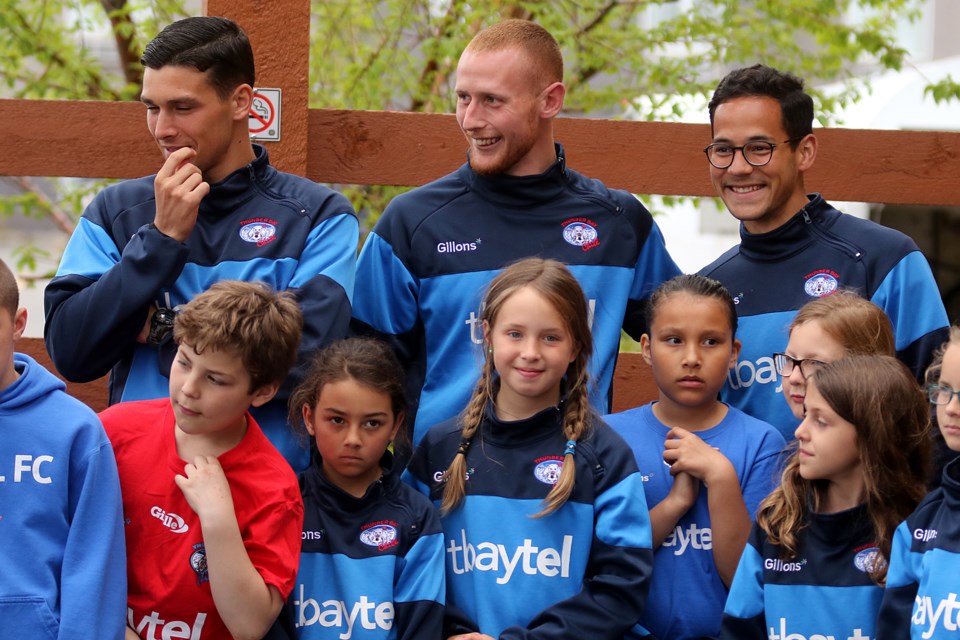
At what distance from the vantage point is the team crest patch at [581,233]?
388 centimetres

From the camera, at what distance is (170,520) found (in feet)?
10.4

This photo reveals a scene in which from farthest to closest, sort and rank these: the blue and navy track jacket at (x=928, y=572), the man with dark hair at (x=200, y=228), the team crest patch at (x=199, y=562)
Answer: the man with dark hair at (x=200, y=228) < the team crest patch at (x=199, y=562) < the blue and navy track jacket at (x=928, y=572)

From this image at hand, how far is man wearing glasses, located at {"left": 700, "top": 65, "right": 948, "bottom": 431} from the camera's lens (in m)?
3.77

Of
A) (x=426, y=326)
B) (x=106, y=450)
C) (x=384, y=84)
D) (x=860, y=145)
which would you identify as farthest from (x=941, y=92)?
(x=106, y=450)

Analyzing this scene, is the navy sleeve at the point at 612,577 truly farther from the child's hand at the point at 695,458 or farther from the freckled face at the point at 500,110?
the freckled face at the point at 500,110

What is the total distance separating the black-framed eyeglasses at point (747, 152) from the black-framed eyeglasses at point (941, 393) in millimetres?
1065

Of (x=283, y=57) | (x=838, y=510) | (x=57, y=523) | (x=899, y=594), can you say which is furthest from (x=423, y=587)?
(x=283, y=57)

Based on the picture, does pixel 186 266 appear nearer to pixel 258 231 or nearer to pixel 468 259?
pixel 258 231

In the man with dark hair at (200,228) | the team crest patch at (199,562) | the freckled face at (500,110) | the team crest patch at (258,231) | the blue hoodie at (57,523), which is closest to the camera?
the blue hoodie at (57,523)

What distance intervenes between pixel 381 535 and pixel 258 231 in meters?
0.93

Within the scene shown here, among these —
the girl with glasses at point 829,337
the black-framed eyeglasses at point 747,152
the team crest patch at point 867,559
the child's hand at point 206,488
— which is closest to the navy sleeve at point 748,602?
the team crest patch at point 867,559

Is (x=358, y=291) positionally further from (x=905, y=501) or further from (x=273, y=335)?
(x=905, y=501)

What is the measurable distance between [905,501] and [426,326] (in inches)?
58.2

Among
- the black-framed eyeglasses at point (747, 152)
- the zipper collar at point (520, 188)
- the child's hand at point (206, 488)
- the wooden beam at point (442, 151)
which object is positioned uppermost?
the wooden beam at point (442, 151)
